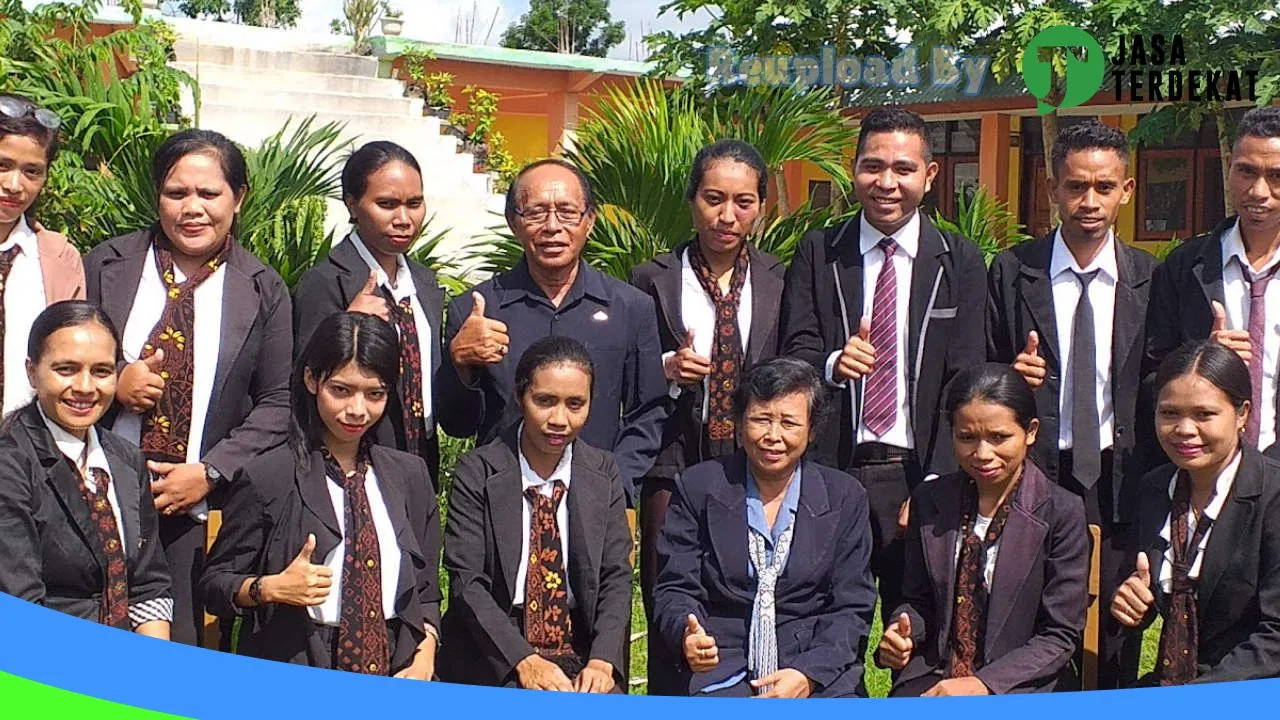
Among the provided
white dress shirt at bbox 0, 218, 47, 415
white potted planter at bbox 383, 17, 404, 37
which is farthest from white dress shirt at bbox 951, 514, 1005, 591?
white potted planter at bbox 383, 17, 404, 37

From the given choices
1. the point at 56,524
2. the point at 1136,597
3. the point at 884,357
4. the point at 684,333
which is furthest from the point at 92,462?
the point at 1136,597

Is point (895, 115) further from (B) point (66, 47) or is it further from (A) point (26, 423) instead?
(B) point (66, 47)

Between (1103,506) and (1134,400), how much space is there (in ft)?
0.98

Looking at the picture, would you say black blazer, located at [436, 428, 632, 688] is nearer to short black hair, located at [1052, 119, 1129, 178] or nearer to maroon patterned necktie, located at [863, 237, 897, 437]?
maroon patterned necktie, located at [863, 237, 897, 437]

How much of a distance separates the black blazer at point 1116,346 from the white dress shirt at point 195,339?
2123 mm

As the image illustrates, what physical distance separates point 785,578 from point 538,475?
27.2 inches

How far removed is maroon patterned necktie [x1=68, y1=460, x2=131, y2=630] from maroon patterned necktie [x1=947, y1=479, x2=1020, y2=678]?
2004 millimetres

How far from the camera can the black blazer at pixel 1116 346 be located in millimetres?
3830

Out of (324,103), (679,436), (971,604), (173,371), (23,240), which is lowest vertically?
(971,604)

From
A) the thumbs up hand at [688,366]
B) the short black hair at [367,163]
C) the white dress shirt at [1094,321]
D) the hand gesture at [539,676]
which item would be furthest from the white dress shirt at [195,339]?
the white dress shirt at [1094,321]

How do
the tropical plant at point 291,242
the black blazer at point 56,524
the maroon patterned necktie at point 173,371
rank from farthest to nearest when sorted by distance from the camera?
the tropical plant at point 291,242 → the maroon patterned necktie at point 173,371 → the black blazer at point 56,524

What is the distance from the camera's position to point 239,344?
146 inches

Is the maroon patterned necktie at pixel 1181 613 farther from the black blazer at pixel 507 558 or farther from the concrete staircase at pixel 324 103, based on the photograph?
the concrete staircase at pixel 324 103

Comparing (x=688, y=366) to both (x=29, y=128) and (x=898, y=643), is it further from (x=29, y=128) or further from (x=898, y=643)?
(x=29, y=128)
